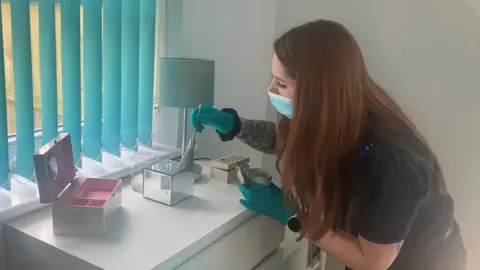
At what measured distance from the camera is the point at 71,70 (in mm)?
1307

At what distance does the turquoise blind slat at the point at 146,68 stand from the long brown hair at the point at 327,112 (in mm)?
640

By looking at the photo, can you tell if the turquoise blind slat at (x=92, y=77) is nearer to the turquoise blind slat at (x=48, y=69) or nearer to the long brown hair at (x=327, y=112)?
the turquoise blind slat at (x=48, y=69)

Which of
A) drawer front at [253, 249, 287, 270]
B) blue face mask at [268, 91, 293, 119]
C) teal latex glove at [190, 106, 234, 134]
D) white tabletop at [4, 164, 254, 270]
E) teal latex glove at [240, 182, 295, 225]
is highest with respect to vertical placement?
blue face mask at [268, 91, 293, 119]

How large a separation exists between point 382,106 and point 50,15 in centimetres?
83

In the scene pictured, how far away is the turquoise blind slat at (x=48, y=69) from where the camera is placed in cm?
120

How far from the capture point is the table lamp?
1.40 metres

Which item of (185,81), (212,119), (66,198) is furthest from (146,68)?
(66,198)

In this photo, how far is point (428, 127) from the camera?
5.21 ft

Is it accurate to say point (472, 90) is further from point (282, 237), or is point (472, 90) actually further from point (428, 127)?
point (282, 237)

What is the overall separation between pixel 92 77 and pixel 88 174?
278 mm

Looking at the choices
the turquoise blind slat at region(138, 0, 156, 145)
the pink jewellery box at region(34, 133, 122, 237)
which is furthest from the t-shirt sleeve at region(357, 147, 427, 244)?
the turquoise blind slat at region(138, 0, 156, 145)

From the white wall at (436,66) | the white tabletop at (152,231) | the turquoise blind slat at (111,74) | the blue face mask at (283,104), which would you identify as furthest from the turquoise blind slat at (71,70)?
the white wall at (436,66)

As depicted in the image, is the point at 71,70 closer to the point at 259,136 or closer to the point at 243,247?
the point at 259,136

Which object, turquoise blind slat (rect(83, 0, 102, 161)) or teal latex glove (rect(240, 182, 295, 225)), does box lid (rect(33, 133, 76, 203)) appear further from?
teal latex glove (rect(240, 182, 295, 225))
